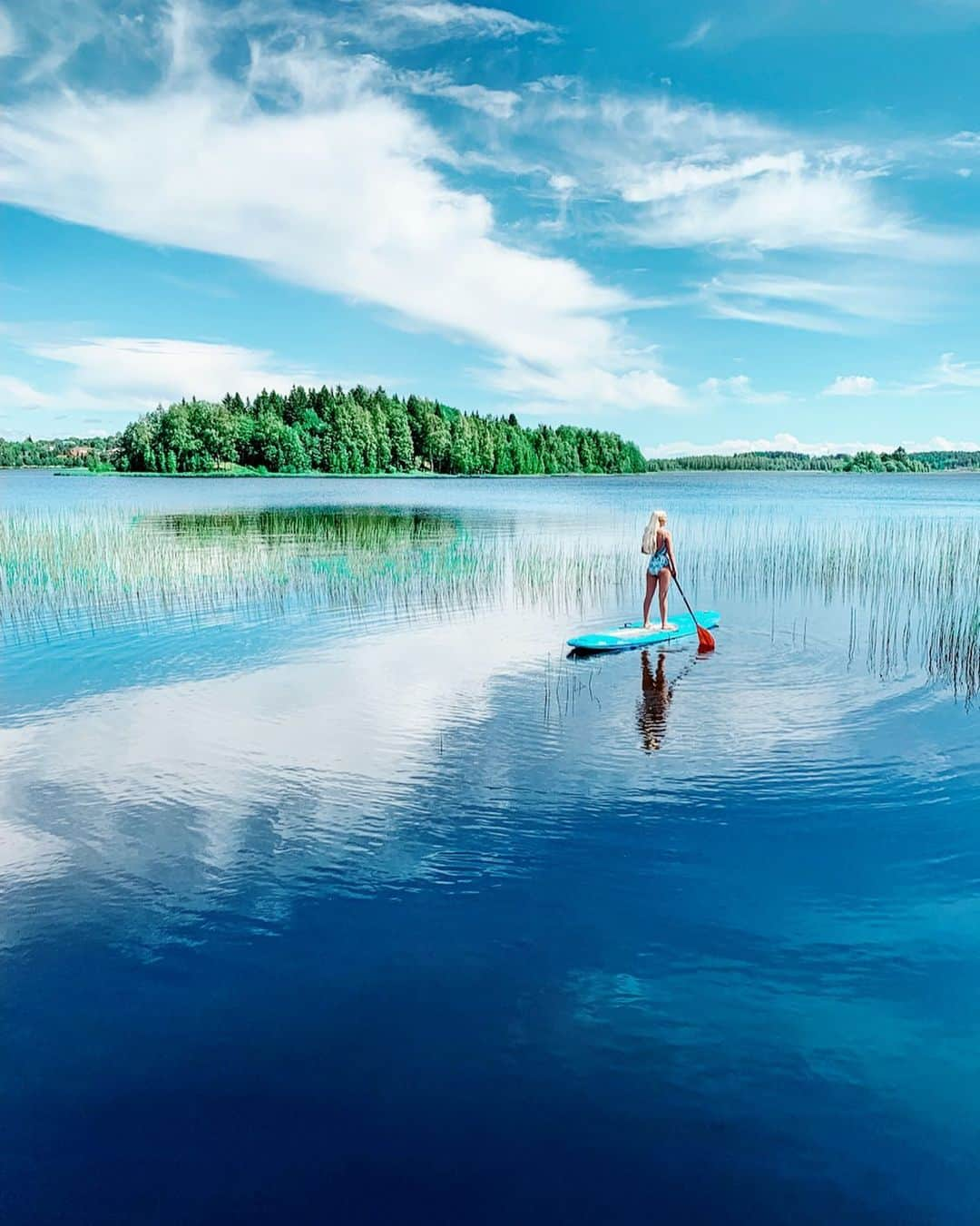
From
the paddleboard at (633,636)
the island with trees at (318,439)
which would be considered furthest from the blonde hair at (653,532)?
the island with trees at (318,439)

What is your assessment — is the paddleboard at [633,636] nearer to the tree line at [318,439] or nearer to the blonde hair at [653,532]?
the blonde hair at [653,532]

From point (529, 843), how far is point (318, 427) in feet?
442

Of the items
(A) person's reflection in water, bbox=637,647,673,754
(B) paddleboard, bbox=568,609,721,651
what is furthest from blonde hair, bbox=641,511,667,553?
(A) person's reflection in water, bbox=637,647,673,754

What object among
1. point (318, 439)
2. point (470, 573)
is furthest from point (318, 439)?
point (470, 573)

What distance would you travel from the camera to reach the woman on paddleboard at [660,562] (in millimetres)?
17031

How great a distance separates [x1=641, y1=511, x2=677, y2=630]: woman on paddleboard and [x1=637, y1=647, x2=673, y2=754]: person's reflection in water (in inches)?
60.6

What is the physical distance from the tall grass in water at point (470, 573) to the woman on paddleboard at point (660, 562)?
9.40ft

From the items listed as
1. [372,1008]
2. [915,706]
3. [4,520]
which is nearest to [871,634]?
[915,706]

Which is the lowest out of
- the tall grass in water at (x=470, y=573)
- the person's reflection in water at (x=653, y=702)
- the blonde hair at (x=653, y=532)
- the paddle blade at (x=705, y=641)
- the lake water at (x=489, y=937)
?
the lake water at (x=489, y=937)

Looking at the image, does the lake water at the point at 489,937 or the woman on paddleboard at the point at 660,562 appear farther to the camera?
the woman on paddleboard at the point at 660,562

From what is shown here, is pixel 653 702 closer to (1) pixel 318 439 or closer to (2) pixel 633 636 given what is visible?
(2) pixel 633 636

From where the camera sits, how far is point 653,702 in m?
12.9

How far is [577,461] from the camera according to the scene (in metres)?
185

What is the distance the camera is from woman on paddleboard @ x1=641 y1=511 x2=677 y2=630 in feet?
55.9
